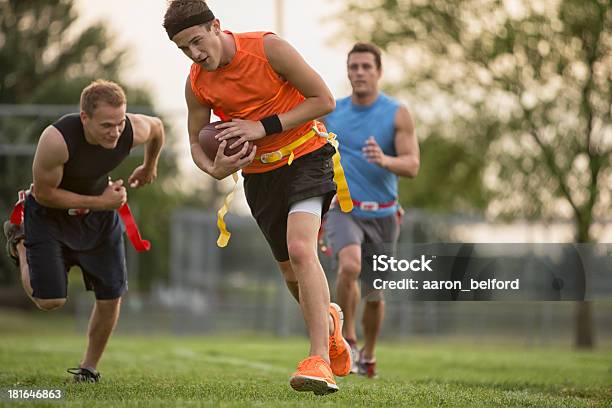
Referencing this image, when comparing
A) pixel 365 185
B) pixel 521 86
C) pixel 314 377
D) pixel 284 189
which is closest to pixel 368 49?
pixel 365 185

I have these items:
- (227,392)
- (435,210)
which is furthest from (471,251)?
(435,210)

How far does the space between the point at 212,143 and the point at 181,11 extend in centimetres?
73

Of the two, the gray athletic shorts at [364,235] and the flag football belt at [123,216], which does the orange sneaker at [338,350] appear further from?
the gray athletic shorts at [364,235]

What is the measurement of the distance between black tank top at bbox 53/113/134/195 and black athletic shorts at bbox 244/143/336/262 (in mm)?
1154

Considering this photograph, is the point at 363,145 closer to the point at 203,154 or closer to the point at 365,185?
the point at 365,185

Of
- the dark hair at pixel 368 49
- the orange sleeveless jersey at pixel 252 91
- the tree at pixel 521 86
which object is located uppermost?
the tree at pixel 521 86

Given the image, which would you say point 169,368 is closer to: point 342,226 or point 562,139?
point 342,226

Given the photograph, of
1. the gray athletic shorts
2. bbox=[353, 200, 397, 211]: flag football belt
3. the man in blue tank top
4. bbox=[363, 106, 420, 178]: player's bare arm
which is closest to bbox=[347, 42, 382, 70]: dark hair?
the man in blue tank top

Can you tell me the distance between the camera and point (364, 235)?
8.94 metres

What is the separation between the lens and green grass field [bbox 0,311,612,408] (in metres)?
6.06

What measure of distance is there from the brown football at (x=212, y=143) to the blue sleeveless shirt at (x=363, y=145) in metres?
2.84

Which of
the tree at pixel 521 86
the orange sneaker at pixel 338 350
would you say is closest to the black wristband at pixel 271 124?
the orange sneaker at pixel 338 350

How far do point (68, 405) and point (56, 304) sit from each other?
1.92 meters

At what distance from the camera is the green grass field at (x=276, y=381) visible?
6062mm
